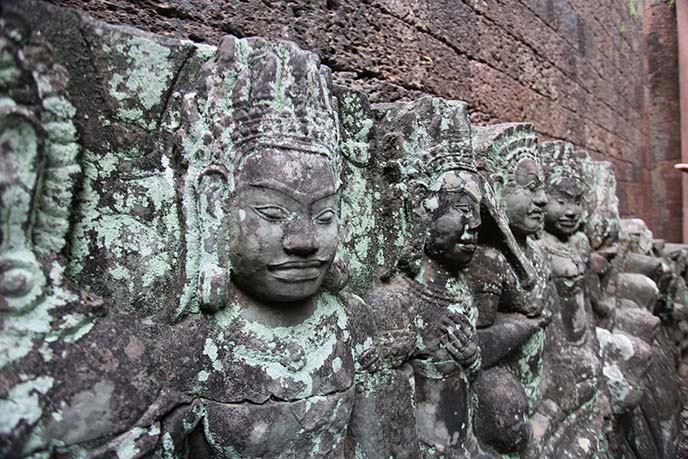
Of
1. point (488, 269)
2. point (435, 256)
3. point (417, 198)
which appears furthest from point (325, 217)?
point (488, 269)

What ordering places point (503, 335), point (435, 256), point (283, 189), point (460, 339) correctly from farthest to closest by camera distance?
1. point (503, 335)
2. point (435, 256)
3. point (460, 339)
4. point (283, 189)

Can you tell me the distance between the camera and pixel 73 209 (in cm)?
134

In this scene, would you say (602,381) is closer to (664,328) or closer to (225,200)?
(664,328)

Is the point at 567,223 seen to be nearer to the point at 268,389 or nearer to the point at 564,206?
the point at 564,206

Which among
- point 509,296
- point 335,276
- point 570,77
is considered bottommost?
point 509,296

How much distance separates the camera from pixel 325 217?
4.85ft

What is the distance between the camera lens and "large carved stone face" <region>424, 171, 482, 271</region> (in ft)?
6.92

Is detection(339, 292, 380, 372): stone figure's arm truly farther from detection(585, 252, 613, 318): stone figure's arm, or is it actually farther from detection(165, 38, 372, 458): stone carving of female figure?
detection(585, 252, 613, 318): stone figure's arm

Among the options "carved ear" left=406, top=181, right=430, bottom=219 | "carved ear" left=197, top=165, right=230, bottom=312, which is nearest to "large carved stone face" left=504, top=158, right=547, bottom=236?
"carved ear" left=406, top=181, right=430, bottom=219

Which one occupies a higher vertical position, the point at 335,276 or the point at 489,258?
the point at 335,276

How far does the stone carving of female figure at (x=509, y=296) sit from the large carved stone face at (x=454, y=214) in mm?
298

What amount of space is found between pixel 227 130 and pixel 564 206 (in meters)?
2.40

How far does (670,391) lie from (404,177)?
9.60 ft

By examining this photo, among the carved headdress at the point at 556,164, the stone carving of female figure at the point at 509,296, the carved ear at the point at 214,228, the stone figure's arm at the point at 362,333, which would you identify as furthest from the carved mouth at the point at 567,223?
the carved ear at the point at 214,228
